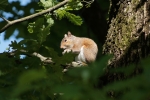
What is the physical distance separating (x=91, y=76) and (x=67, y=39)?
17.2 ft

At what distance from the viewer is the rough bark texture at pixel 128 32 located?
9.10 feet

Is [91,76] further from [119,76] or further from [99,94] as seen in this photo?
[119,76]

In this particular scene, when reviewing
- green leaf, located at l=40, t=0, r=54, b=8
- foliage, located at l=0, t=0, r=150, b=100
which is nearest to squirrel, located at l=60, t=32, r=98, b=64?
green leaf, located at l=40, t=0, r=54, b=8

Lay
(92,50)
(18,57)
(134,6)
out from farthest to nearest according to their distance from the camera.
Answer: (92,50) < (134,6) < (18,57)

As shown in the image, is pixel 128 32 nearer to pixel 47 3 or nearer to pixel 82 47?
pixel 47 3

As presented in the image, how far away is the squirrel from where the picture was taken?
19.2 ft

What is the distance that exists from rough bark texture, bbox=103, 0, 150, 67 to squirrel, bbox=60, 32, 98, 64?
8.24 ft

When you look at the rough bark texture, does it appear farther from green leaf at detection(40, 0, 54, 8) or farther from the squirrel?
the squirrel

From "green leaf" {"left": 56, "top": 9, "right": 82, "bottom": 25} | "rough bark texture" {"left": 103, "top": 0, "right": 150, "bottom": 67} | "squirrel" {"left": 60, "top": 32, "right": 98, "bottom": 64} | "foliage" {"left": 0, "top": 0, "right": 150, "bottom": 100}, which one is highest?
"squirrel" {"left": 60, "top": 32, "right": 98, "bottom": 64}

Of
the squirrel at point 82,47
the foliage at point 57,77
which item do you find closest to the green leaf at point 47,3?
the foliage at point 57,77

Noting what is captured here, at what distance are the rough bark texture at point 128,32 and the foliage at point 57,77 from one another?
0.15 meters

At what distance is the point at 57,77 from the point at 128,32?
69 centimetres

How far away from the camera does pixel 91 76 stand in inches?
55.2

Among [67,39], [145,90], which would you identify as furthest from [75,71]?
[67,39]
